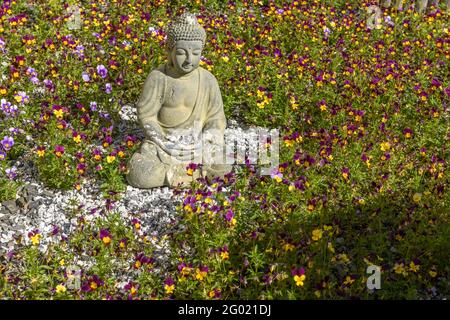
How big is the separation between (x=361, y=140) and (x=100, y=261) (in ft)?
11.3

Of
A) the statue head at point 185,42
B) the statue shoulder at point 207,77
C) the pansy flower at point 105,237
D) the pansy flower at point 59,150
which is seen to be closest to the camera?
the pansy flower at point 105,237

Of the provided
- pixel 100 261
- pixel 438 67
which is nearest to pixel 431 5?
pixel 438 67

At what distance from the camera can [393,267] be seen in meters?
4.93

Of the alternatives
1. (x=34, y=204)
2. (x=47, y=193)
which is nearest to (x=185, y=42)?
(x=47, y=193)

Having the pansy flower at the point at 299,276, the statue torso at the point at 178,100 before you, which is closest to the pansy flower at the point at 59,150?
the statue torso at the point at 178,100

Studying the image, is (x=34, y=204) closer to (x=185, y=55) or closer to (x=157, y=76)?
(x=157, y=76)

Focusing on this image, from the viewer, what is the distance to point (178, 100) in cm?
560

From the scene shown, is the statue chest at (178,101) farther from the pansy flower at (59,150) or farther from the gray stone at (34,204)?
the gray stone at (34,204)

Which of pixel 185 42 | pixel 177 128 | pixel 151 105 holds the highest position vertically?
pixel 185 42

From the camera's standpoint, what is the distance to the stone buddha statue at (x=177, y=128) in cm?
556

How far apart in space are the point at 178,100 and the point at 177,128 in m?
0.32

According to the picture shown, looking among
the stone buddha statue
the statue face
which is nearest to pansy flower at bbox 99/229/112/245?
the stone buddha statue

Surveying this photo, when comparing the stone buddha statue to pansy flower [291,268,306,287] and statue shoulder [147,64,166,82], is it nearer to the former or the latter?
statue shoulder [147,64,166,82]

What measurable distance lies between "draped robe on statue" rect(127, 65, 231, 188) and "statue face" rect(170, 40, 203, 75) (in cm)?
27
